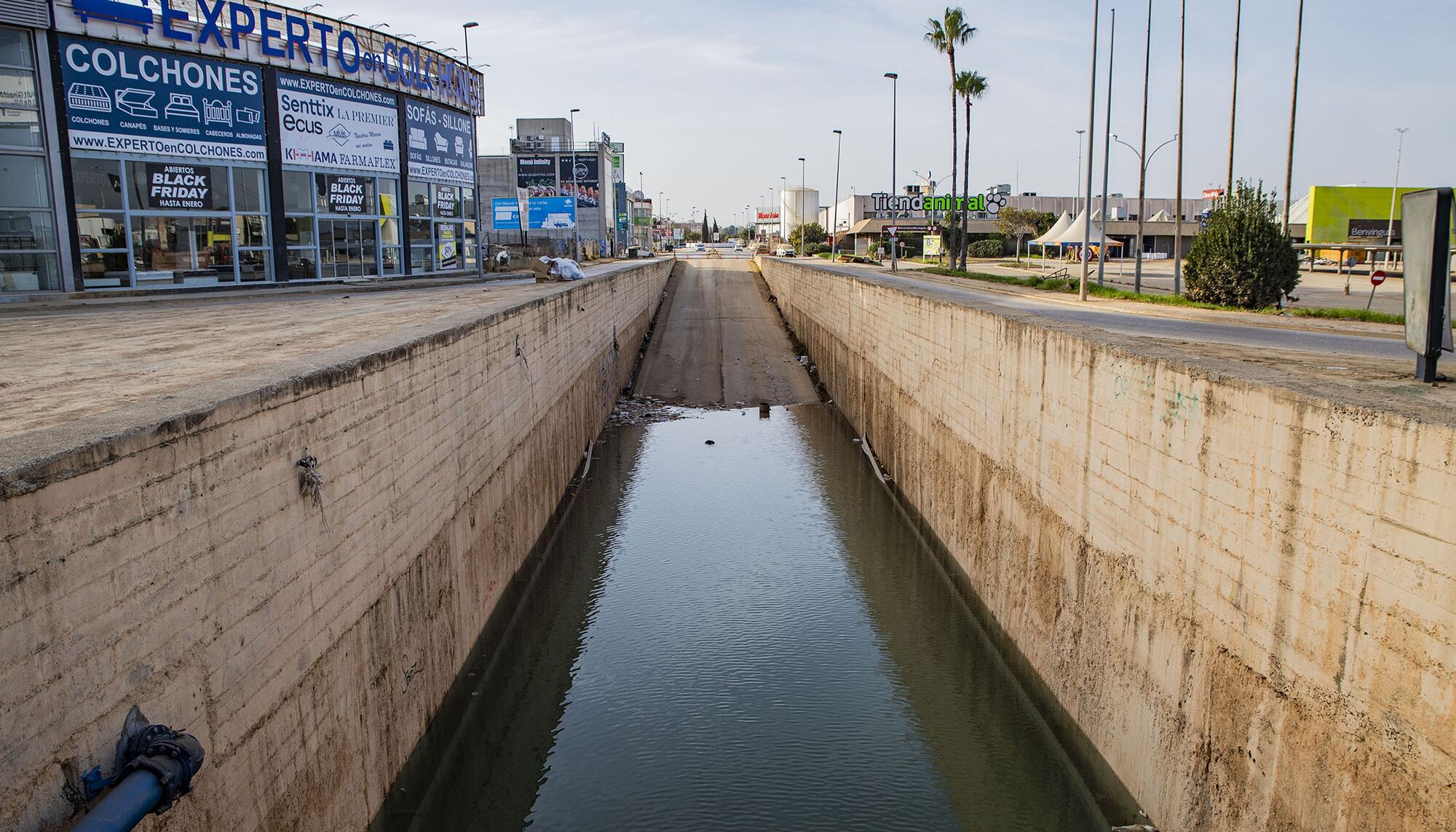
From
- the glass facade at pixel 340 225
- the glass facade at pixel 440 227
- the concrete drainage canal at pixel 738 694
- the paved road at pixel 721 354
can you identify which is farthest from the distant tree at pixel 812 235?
the concrete drainage canal at pixel 738 694

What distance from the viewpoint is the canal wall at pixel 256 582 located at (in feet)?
15.9

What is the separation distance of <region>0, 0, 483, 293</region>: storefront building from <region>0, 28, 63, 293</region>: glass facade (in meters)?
0.03

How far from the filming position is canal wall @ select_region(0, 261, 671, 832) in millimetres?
4840

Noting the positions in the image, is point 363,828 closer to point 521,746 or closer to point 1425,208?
point 521,746

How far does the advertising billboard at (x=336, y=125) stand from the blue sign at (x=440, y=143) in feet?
3.16

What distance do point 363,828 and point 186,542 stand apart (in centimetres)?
367

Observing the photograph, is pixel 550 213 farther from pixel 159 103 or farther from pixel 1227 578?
pixel 1227 578

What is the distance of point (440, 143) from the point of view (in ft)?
112

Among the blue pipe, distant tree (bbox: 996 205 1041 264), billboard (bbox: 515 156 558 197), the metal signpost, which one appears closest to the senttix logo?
distant tree (bbox: 996 205 1041 264)

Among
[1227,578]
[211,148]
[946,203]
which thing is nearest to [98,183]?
[211,148]

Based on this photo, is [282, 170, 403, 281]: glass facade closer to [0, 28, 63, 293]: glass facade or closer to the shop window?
the shop window

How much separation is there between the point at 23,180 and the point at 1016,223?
276ft

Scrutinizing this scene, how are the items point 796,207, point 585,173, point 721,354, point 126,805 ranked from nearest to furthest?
point 126,805, point 721,354, point 585,173, point 796,207

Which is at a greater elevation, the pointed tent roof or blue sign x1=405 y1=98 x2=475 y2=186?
blue sign x1=405 y1=98 x2=475 y2=186
